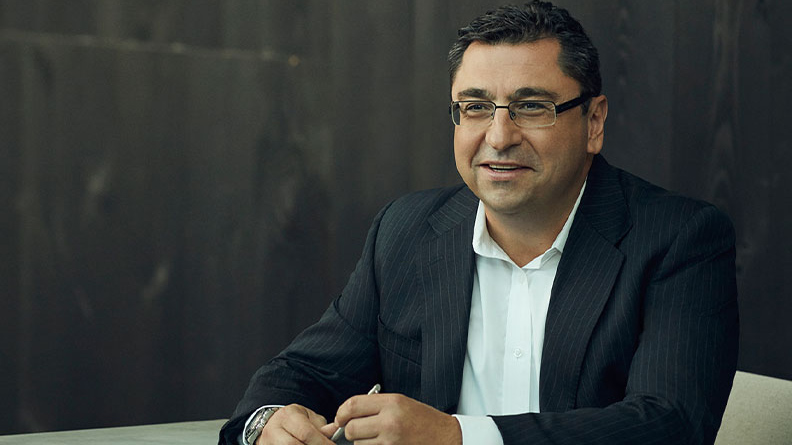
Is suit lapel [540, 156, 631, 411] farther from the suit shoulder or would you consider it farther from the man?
the suit shoulder

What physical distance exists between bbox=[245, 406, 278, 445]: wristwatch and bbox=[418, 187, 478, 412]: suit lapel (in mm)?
317

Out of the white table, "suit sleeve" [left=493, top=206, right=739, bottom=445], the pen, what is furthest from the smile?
the white table

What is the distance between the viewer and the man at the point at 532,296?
5.19 feet

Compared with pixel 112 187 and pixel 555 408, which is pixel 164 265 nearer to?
pixel 112 187

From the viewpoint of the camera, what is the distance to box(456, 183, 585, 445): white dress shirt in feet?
5.91

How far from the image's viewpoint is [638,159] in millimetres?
3600

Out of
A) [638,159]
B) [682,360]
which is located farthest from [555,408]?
[638,159]

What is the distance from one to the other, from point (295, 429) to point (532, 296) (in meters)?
0.55

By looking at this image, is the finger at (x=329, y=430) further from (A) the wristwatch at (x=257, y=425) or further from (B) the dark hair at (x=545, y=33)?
(B) the dark hair at (x=545, y=33)

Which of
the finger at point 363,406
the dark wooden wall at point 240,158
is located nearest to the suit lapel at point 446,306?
the finger at point 363,406

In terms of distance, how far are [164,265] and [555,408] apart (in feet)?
5.30

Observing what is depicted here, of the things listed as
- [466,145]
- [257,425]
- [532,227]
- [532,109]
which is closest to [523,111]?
[532,109]

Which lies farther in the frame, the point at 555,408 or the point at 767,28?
the point at 767,28

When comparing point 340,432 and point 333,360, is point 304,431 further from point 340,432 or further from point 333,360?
point 333,360
